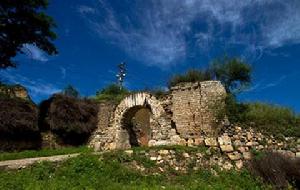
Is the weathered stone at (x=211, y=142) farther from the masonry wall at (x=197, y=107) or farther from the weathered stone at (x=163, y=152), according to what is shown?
the weathered stone at (x=163, y=152)

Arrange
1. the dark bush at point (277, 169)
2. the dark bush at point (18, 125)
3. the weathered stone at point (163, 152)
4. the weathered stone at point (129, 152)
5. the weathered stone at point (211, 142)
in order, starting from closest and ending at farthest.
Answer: the dark bush at point (277, 169) < the weathered stone at point (129, 152) < the weathered stone at point (163, 152) < the weathered stone at point (211, 142) < the dark bush at point (18, 125)

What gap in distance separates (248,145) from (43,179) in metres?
7.37

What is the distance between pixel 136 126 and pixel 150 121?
15.1 ft

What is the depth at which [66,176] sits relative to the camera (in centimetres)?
1112

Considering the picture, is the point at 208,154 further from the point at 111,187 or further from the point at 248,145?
the point at 111,187

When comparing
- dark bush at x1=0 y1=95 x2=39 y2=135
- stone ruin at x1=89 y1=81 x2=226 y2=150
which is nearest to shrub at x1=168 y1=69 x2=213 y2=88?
stone ruin at x1=89 y1=81 x2=226 y2=150

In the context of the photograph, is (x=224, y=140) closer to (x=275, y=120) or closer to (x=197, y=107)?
(x=197, y=107)

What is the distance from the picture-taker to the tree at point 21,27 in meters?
14.9

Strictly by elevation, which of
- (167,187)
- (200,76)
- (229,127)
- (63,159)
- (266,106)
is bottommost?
(167,187)

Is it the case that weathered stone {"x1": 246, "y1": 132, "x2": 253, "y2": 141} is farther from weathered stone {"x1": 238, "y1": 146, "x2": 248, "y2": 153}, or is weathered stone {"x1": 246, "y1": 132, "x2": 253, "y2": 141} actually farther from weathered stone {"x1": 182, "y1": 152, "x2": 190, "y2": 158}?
weathered stone {"x1": 182, "y1": 152, "x2": 190, "y2": 158}

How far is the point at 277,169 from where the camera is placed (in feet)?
38.7

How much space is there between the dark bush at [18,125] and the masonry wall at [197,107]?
21.6 feet

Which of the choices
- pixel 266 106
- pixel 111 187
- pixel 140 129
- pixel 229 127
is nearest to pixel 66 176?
pixel 111 187

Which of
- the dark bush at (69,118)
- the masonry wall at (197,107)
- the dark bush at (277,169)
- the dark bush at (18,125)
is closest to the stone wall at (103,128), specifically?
the dark bush at (69,118)
